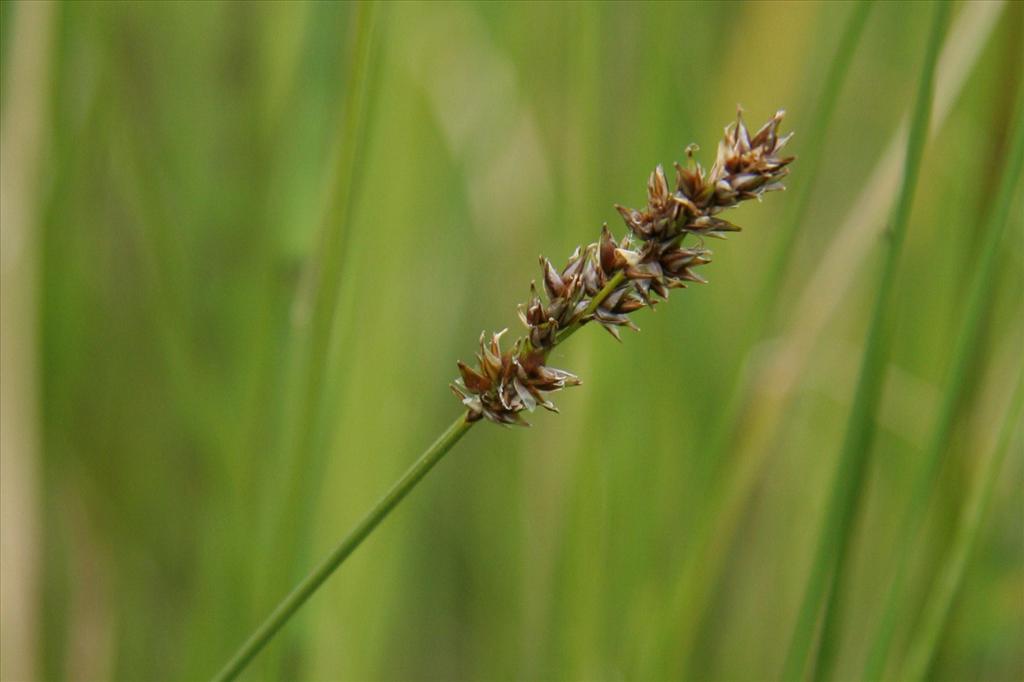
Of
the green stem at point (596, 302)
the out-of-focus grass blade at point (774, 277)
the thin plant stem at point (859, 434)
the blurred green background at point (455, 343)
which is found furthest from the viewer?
the blurred green background at point (455, 343)

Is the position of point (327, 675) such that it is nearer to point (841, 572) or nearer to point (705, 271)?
point (841, 572)

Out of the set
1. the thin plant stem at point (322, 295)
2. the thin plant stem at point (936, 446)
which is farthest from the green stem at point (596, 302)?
the thin plant stem at point (936, 446)

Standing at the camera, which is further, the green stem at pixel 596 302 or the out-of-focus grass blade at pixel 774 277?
the out-of-focus grass blade at pixel 774 277

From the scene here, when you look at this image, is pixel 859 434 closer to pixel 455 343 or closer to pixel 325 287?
pixel 325 287

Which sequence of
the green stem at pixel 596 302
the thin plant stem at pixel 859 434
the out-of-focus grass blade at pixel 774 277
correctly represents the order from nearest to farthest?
the green stem at pixel 596 302, the thin plant stem at pixel 859 434, the out-of-focus grass blade at pixel 774 277

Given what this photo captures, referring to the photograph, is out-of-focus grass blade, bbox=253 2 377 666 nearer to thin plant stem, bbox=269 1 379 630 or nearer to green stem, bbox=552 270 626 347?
thin plant stem, bbox=269 1 379 630

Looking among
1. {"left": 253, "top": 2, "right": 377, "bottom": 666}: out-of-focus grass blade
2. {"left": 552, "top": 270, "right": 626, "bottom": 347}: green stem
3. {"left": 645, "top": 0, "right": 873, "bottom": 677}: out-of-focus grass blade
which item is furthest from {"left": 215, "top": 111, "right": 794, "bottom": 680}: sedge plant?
{"left": 645, "top": 0, "right": 873, "bottom": 677}: out-of-focus grass blade

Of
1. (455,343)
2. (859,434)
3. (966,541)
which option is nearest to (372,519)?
(859,434)

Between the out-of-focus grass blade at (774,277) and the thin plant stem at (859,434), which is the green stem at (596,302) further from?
the out-of-focus grass blade at (774,277)
